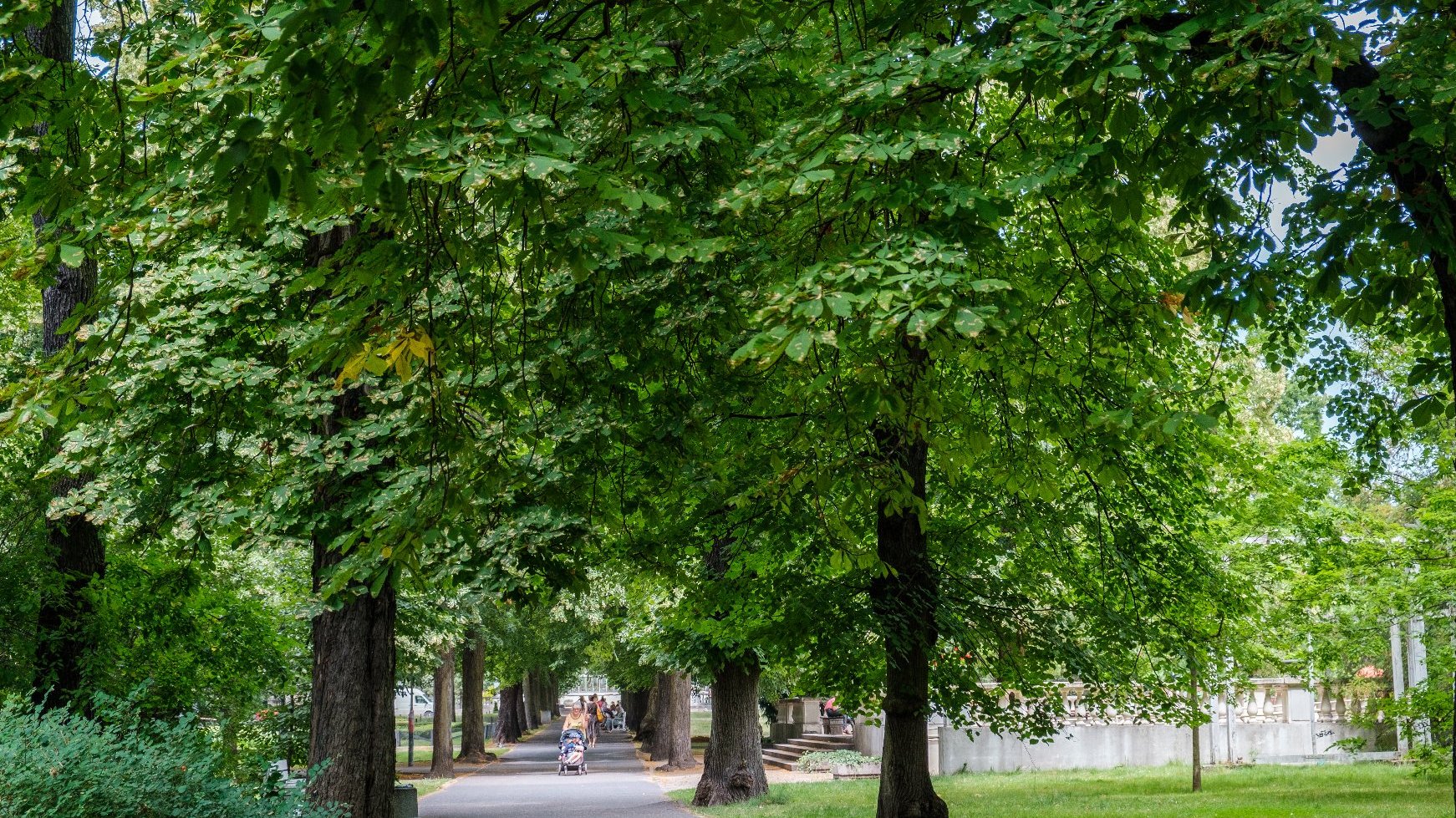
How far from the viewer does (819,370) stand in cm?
877

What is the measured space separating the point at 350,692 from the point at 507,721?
1550 inches

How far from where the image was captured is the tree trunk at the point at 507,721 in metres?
47.6

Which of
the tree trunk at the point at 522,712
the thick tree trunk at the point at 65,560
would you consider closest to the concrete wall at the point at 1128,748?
the thick tree trunk at the point at 65,560

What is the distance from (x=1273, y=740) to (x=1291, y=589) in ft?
44.9

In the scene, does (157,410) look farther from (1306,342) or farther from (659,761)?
(659,761)

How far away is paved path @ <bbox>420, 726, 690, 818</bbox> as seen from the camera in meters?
20.2

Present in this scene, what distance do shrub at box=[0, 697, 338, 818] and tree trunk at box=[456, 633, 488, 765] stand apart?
24.4 meters

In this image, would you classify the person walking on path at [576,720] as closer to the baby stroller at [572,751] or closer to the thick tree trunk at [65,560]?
the baby stroller at [572,751]

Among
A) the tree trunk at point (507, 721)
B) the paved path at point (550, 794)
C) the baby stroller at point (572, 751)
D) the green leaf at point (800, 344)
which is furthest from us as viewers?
the tree trunk at point (507, 721)

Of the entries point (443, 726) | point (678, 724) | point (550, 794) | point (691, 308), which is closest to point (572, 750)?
point (678, 724)

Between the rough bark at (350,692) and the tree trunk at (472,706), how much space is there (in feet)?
72.7

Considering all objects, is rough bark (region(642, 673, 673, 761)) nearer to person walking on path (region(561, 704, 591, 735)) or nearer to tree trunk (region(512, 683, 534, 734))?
person walking on path (region(561, 704, 591, 735))

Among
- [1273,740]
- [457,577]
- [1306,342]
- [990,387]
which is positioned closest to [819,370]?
[990,387]

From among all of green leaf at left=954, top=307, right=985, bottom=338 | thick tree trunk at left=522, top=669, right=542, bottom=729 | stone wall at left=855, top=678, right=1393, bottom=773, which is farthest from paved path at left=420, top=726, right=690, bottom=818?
thick tree trunk at left=522, top=669, right=542, bottom=729
